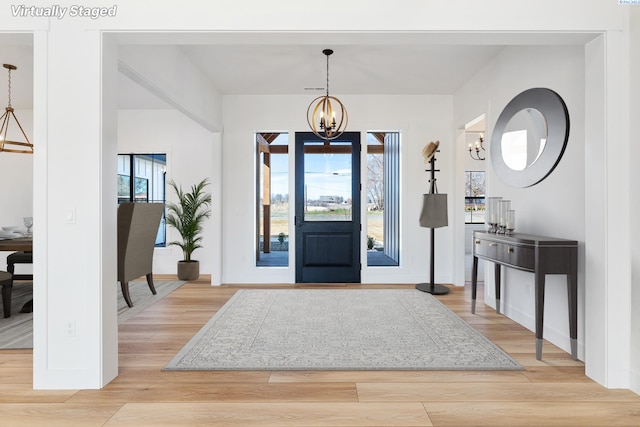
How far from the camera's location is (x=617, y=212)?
2.29m

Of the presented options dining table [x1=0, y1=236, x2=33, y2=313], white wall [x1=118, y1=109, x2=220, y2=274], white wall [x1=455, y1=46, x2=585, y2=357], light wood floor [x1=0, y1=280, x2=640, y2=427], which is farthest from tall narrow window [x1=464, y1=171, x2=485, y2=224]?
dining table [x1=0, y1=236, x2=33, y2=313]

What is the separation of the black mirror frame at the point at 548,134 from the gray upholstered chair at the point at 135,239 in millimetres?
3881

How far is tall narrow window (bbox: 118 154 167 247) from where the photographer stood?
640 cm

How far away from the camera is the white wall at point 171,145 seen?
20.6ft

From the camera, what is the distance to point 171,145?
248 inches

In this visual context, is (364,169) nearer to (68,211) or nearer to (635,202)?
(635,202)

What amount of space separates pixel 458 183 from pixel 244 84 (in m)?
3.27

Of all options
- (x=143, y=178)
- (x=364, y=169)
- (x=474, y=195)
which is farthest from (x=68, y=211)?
(x=474, y=195)

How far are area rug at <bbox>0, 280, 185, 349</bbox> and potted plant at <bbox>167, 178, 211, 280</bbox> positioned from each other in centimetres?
23

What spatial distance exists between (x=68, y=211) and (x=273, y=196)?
11.9 ft

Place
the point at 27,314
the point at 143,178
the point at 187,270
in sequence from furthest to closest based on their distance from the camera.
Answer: the point at 143,178, the point at 187,270, the point at 27,314

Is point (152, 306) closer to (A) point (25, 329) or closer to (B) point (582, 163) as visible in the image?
(A) point (25, 329)

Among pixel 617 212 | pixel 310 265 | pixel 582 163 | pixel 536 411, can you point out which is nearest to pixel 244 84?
pixel 310 265

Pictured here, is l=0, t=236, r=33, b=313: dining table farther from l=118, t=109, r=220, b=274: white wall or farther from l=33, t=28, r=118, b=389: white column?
l=118, t=109, r=220, b=274: white wall
